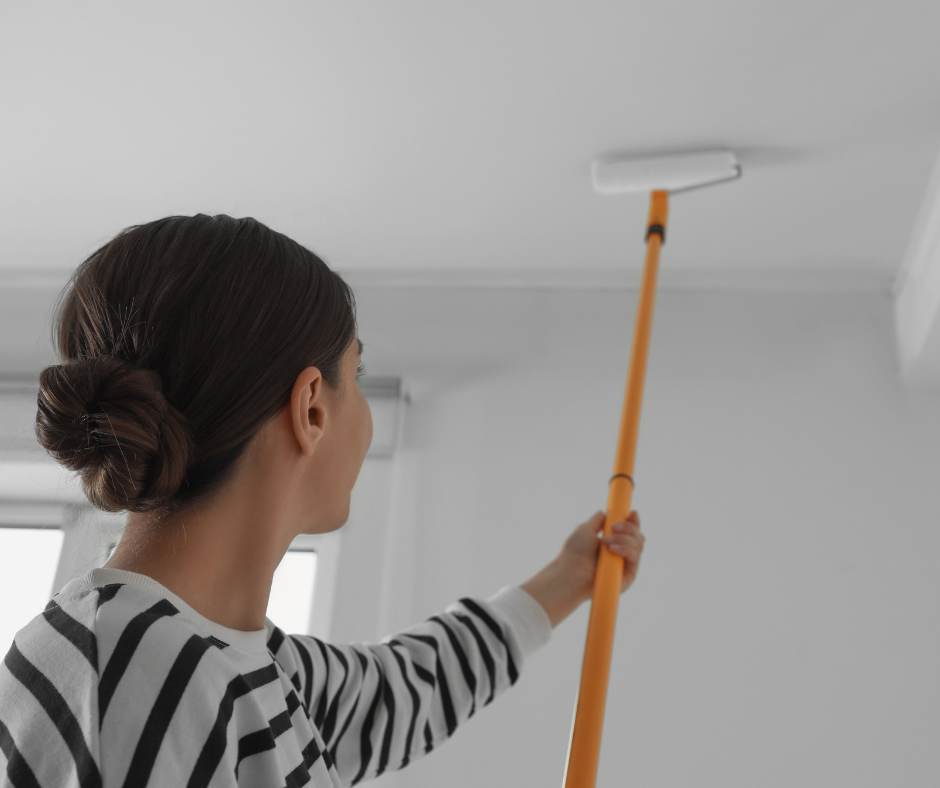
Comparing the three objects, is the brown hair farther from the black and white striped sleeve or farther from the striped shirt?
the black and white striped sleeve

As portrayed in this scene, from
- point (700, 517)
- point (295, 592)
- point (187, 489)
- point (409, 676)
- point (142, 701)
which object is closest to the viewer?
point (142, 701)

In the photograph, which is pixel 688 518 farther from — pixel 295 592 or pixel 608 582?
pixel 295 592

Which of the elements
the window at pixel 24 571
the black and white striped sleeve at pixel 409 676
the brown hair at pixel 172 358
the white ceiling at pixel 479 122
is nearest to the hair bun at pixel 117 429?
the brown hair at pixel 172 358

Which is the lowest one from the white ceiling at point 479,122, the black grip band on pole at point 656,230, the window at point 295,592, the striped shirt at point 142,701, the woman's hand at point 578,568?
the striped shirt at point 142,701

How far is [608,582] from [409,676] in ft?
0.74

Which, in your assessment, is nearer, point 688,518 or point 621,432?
point 621,432

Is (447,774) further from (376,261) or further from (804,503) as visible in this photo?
(376,261)

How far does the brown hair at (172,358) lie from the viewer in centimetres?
53

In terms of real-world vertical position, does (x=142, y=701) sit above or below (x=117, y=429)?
below

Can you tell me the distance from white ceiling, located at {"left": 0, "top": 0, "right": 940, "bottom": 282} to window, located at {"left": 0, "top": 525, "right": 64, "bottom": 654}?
0.55m

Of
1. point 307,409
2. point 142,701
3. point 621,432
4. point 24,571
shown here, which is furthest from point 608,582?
point 24,571

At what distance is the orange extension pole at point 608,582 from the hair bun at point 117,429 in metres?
0.41

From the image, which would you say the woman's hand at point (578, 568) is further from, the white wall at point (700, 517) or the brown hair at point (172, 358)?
the brown hair at point (172, 358)

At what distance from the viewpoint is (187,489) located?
565mm
